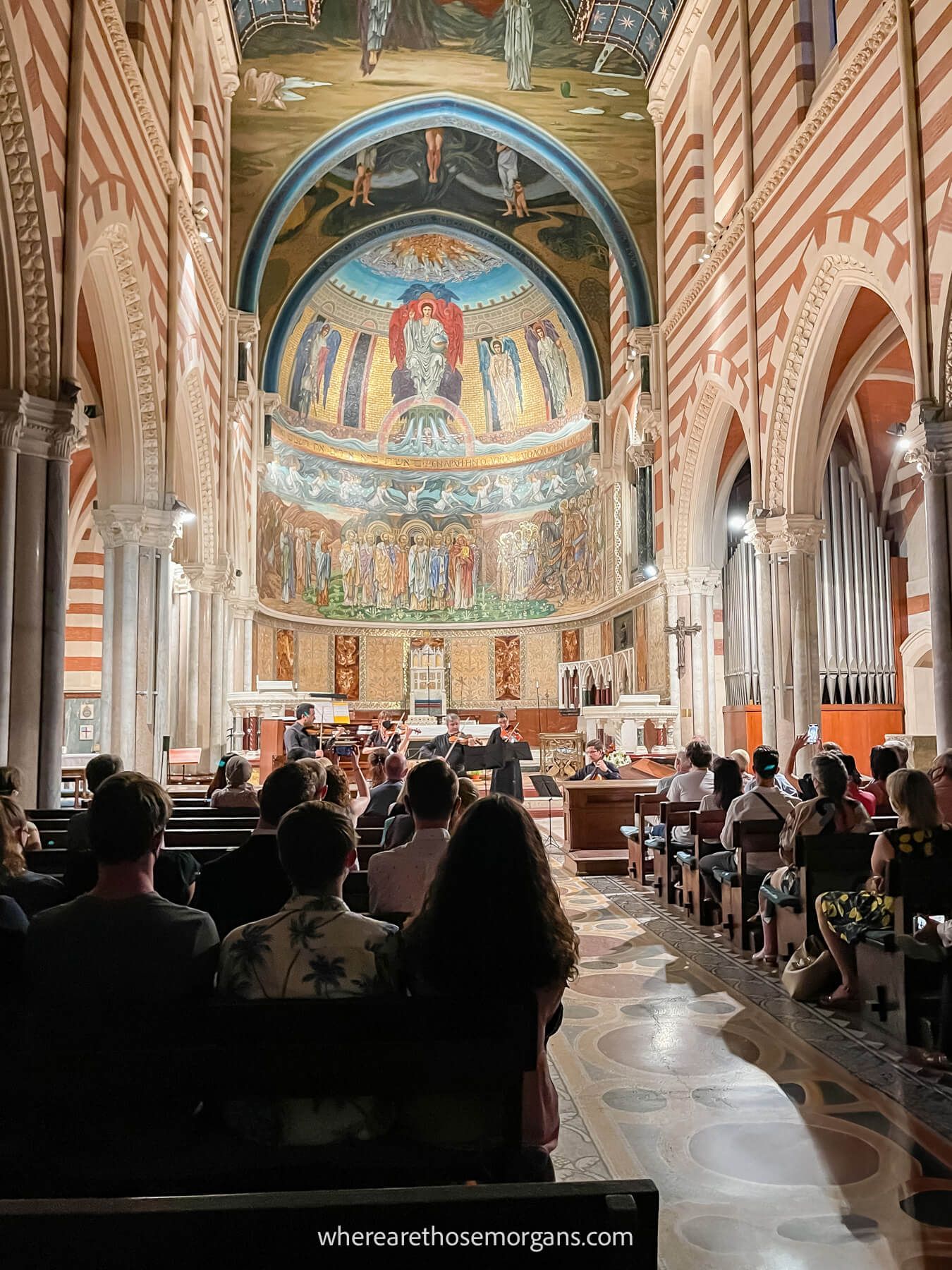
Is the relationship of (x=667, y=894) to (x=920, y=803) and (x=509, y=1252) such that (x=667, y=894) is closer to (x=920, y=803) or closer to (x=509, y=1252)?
(x=920, y=803)

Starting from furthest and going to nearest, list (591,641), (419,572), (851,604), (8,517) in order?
(419,572) < (591,641) < (851,604) < (8,517)

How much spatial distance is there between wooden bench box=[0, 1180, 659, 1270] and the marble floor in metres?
1.73

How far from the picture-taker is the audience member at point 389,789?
21.9 ft

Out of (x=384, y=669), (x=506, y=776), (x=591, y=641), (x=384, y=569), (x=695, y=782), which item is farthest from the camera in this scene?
(x=384, y=569)

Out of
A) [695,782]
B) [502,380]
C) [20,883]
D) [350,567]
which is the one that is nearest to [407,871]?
[20,883]

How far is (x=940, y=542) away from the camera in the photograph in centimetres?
929

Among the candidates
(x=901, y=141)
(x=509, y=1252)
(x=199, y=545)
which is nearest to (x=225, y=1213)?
(x=509, y=1252)

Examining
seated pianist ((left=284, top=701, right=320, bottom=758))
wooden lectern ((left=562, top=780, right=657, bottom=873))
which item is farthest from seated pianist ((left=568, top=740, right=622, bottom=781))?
seated pianist ((left=284, top=701, right=320, bottom=758))

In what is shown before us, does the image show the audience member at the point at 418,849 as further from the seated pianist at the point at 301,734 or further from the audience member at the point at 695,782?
the seated pianist at the point at 301,734

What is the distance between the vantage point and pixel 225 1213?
1337mm

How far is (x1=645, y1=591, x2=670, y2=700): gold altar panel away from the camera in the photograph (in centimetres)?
2009

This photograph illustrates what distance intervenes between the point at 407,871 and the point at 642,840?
20.2 feet

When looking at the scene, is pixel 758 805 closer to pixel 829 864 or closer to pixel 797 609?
pixel 829 864

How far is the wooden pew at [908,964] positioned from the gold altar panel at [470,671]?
25125 millimetres
